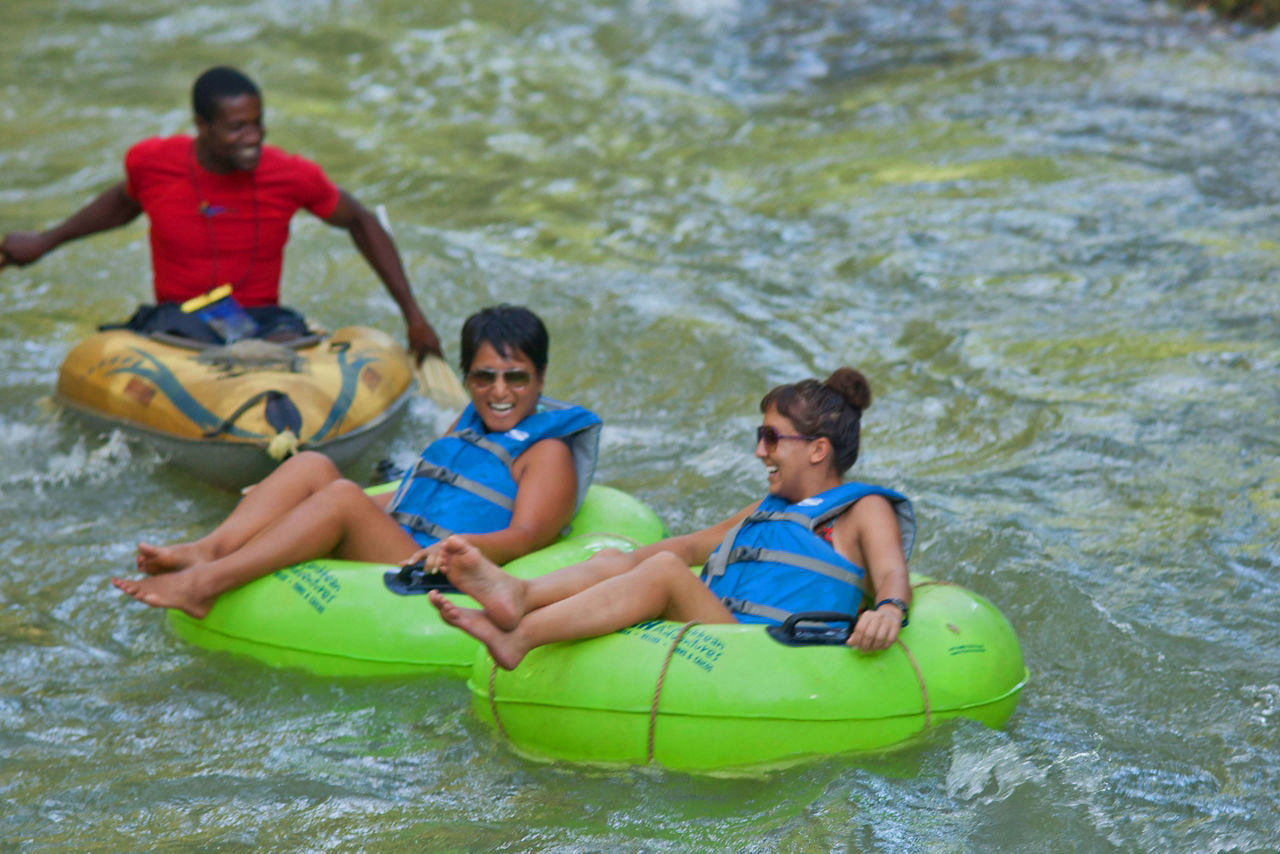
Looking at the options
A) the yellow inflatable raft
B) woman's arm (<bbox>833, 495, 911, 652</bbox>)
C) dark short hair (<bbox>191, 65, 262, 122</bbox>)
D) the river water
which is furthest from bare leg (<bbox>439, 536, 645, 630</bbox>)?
dark short hair (<bbox>191, 65, 262, 122</bbox>)

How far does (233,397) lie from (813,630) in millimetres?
A: 2533

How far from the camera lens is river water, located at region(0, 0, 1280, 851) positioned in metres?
3.16

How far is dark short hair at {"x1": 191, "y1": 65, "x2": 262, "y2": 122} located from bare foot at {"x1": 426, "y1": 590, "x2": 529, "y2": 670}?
2.82 m

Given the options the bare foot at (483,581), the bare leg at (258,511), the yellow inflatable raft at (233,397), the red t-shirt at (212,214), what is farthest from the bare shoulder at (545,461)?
the red t-shirt at (212,214)

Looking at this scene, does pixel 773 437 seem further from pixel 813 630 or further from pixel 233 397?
pixel 233 397

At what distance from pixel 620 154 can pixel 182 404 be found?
17.7ft

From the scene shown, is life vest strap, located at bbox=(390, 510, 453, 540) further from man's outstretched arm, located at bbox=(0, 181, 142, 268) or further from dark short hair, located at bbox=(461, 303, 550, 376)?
man's outstretched arm, located at bbox=(0, 181, 142, 268)

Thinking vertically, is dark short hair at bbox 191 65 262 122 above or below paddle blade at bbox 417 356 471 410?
above

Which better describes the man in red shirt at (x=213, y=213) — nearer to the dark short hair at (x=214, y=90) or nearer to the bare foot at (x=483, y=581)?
the dark short hair at (x=214, y=90)

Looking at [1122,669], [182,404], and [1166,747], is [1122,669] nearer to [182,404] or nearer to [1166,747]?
[1166,747]

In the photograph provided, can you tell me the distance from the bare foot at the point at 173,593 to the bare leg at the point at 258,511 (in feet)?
0.10

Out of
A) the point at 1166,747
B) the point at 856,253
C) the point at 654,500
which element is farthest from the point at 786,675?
the point at 856,253

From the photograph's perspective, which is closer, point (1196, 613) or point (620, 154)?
point (1196, 613)

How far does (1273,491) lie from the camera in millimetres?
4871
